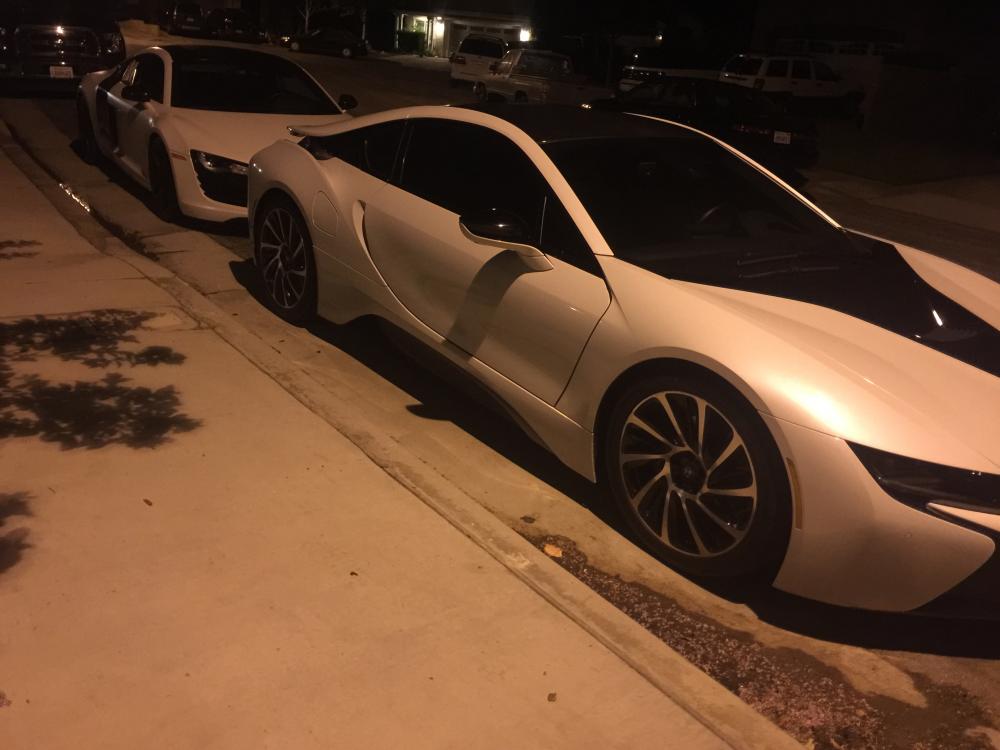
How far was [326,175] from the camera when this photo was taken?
5.07m

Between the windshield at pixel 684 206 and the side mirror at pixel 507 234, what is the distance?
29 cm

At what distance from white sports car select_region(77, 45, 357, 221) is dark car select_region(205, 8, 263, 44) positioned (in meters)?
35.7

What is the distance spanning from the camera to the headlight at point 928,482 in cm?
279

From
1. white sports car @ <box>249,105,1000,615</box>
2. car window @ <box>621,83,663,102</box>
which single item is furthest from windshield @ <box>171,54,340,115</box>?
car window @ <box>621,83,663,102</box>

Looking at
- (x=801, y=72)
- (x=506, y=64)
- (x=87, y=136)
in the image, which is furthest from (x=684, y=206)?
(x=801, y=72)

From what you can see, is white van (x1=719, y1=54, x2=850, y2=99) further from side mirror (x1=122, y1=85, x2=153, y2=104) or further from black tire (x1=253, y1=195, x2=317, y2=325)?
black tire (x1=253, y1=195, x2=317, y2=325)

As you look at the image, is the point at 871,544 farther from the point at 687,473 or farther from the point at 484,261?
the point at 484,261

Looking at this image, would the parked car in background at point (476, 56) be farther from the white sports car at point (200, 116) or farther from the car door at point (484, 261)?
the car door at point (484, 261)

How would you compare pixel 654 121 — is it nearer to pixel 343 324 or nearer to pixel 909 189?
pixel 343 324

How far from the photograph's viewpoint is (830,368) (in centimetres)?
299

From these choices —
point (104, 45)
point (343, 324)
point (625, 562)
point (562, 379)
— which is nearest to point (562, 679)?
point (625, 562)

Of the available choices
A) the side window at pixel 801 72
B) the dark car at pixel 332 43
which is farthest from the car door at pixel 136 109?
the dark car at pixel 332 43

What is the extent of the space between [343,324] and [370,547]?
6.59 feet

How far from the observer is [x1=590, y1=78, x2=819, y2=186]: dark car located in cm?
1332
